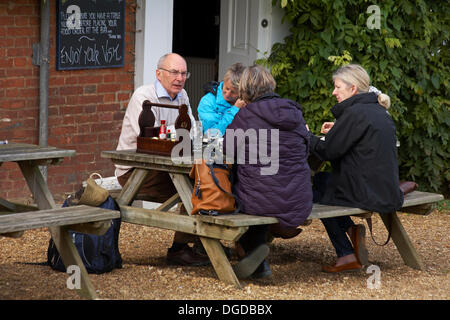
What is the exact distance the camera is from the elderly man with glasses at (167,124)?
5.67 meters

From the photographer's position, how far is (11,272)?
17.1 ft

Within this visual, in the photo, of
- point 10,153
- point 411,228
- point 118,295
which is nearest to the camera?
point 118,295

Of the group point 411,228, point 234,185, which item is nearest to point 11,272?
point 234,185

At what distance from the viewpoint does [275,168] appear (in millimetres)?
4910

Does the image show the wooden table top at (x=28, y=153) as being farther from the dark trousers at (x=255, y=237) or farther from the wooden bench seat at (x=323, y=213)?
the dark trousers at (x=255, y=237)

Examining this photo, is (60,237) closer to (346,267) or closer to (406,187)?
(346,267)

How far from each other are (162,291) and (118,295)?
0.88ft

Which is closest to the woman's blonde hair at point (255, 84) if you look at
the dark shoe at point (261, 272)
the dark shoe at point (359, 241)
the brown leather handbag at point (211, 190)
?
the brown leather handbag at point (211, 190)

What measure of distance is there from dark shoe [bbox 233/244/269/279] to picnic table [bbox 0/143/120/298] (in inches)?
32.6

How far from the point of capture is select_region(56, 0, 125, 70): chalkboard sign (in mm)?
6902

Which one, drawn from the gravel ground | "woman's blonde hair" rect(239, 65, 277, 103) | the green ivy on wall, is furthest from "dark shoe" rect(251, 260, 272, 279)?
the green ivy on wall

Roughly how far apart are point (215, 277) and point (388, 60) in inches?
140

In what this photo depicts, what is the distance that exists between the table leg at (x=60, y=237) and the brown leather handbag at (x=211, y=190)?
0.72 metres

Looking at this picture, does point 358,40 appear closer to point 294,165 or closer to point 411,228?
point 411,228
